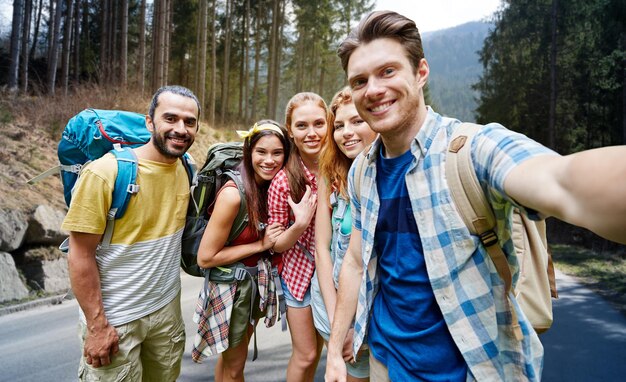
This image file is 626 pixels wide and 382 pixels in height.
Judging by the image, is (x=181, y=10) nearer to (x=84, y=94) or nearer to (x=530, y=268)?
(x=84, y=94)

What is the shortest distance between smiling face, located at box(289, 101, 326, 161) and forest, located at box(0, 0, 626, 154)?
44.0 feet

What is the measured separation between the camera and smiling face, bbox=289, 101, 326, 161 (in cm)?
270

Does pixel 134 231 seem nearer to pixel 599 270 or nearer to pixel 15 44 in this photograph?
pixel 599 270

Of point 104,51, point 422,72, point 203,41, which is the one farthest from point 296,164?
point 104,51

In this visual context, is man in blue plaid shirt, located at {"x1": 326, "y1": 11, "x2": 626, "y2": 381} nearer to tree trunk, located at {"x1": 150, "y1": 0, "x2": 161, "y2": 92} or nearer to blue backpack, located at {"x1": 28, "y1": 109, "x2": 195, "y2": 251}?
blue backpack, located at {"x1": 28, "y1": 109, "x2": 195, "y2": 251}

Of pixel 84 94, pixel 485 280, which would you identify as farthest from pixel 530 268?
pixel 84 94

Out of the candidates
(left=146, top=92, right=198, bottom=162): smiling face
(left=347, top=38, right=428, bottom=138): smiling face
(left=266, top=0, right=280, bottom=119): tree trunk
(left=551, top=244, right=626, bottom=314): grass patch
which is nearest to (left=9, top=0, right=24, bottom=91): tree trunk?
(left=266, top=0, right=280, bottom=119): tree trunk

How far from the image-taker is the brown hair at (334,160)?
237 cm

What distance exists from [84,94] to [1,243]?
790 centimetres

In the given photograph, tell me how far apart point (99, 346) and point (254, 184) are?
1.29 meters

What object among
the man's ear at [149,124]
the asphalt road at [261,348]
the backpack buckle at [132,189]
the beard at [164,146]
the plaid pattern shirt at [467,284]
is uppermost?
the man's ear at [149,124]

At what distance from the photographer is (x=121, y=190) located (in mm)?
2229

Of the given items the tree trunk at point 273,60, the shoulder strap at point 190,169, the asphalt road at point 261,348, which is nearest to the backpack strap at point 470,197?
the shoulder strap at point 190,169

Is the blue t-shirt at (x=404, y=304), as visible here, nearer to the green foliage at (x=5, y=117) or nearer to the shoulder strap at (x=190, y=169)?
the shoulder strap at (x=190, y=169)
